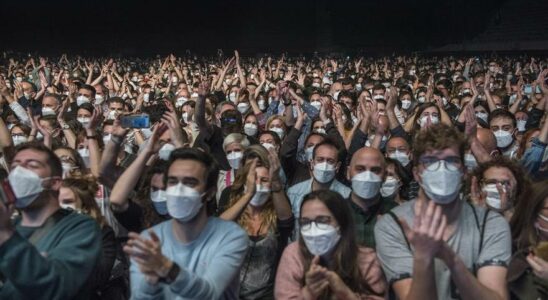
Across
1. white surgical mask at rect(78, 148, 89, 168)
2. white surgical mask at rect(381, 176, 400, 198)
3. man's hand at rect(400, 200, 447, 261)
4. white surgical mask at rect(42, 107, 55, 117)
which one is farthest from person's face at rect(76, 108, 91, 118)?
man's hand at rect(400, 200, 447, 261)

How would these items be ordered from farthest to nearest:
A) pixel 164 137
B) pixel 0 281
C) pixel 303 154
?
pixel 303 154 < pixel 164 137 < pixel 0 281

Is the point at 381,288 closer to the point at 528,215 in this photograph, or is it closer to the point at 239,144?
the point at 528,215

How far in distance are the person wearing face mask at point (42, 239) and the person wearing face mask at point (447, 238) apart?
3.85ft

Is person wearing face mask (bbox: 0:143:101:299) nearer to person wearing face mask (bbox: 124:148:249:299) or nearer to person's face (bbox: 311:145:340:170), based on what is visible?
person wearing face mask (bbox: 124:148:249:299)

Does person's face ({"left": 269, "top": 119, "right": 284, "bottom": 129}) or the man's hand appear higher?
person's face ({"left": 269, "top": 119, "right": 284, "bottom": 129})

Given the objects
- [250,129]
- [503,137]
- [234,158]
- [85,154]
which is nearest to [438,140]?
[234,158]

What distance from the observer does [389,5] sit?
114 feet

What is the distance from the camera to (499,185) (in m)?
3.94

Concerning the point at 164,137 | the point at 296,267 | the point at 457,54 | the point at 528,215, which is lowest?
the point at 296,267

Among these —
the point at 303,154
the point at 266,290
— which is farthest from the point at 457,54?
the point at 266,290

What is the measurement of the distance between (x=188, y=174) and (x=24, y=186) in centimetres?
66

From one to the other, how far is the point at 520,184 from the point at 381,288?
4.42 feet

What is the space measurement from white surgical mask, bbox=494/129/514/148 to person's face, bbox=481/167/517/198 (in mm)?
2604

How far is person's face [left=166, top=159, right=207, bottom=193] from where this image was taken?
310cm
